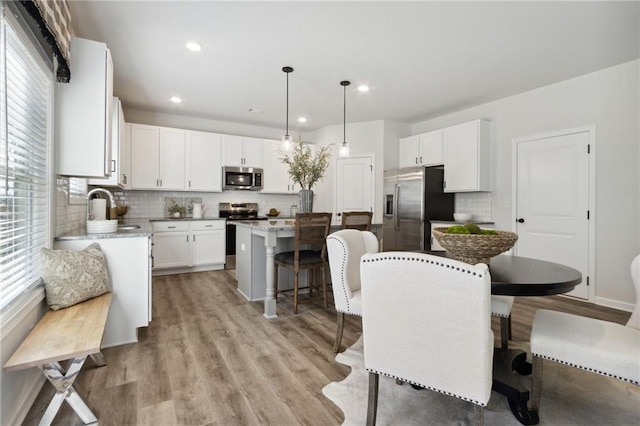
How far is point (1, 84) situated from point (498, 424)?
2863 mm

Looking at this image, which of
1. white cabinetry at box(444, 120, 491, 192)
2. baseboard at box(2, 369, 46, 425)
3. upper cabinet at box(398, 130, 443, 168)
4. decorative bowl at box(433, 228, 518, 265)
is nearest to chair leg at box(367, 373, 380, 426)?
decorative bowl at box(433, 228, 518, 265)

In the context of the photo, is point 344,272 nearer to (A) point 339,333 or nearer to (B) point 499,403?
(A) point 339,333

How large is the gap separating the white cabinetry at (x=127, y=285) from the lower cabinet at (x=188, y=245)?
8.01 ft

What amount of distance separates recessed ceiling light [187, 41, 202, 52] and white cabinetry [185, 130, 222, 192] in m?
2.38

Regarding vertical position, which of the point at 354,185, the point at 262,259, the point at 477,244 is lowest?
the point at 262,259

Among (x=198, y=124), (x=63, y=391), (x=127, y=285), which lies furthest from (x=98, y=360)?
(x=198, y=124)

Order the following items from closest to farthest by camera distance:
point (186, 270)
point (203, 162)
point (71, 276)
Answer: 1. point (71, 276)
2. point (186, 270)
3. point (203, 162)

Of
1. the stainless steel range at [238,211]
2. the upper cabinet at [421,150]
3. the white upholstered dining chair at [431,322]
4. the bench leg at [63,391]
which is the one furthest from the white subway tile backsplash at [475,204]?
the bench leg at [63,391]

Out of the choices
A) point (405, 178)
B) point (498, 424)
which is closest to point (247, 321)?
point (498, 424)

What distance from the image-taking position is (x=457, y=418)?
160 cm

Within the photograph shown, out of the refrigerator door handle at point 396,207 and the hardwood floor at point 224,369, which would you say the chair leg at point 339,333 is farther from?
the refrigerator door handle at point 396,207

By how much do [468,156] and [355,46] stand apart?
2548 millimetres

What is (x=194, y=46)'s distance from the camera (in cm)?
300

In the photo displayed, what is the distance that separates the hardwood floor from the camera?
165cm
